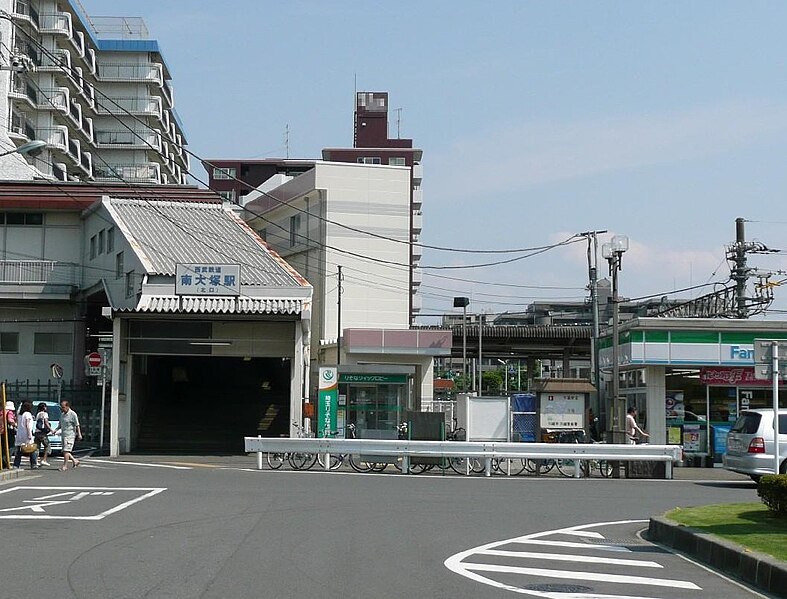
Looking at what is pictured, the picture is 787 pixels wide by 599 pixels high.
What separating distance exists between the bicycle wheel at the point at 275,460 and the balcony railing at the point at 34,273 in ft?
69.8

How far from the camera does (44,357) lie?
4734cm

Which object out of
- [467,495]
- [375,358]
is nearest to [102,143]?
[375,358]

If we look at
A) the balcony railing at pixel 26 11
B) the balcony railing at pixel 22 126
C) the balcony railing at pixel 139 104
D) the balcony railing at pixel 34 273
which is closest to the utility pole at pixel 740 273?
the balcony railing at pixel 34 273

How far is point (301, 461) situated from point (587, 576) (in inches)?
701

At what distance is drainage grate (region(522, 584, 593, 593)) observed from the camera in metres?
9.98

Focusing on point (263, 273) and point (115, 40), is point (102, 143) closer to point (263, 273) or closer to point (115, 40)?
point (115, 40)

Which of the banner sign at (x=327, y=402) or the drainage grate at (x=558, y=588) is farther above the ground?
the banner sign at (x=327, y=402)

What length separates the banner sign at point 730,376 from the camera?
31.8 meters

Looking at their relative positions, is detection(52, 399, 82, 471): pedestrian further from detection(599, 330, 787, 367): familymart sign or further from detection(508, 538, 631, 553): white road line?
detection(599, 330, 787, 367): familymart sign

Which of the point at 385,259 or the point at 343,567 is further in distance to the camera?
the point at 385,259

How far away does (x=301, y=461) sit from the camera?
28.1m

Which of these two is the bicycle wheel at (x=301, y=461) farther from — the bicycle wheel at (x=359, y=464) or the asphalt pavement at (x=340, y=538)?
the asphalt pavement at (x=340, y=538)

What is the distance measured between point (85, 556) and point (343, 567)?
2.99 metres

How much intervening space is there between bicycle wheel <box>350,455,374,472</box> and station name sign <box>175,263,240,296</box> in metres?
7.37
